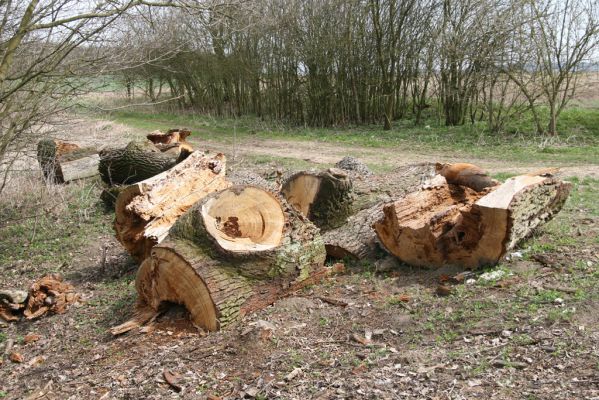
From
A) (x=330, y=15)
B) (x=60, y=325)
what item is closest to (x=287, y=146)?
(x=330, y=15)

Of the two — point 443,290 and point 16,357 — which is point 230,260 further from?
point 16,357

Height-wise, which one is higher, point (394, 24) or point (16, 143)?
point (394, 24)

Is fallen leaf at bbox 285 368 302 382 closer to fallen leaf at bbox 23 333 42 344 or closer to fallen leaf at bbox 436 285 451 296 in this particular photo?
fallen leaf at bbox 436 285 451 296

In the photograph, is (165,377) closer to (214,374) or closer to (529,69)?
(214,374)

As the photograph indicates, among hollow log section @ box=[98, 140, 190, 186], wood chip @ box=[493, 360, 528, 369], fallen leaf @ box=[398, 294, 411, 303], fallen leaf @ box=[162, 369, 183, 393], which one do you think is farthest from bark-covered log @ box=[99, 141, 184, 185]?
wood chip @ box=[493, 360, 528, 369]

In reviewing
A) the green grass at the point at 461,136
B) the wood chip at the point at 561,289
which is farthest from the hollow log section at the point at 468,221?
the green grass at the point at 461,136

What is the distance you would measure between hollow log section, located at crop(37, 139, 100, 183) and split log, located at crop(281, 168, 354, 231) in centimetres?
526

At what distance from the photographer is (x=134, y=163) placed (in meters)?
8.97

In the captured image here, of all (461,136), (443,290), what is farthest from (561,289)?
(461,136)

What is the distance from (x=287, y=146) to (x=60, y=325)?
388 inches

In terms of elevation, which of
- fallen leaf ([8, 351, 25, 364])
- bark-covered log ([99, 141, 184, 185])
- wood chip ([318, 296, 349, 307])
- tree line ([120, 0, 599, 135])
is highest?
tree line ([120, 0, 599, 135])

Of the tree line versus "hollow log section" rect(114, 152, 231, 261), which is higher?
the tree line

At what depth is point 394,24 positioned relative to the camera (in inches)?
666

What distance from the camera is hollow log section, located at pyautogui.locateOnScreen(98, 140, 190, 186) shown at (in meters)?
8.95
